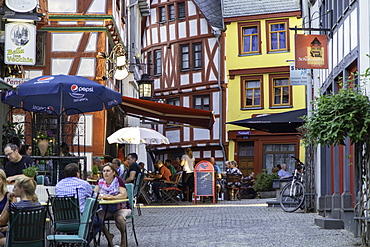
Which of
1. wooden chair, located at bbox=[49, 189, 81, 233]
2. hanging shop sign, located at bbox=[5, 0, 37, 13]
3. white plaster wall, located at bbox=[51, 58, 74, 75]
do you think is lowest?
wooden chair, located at bbox=[49, 189, 81, 233]

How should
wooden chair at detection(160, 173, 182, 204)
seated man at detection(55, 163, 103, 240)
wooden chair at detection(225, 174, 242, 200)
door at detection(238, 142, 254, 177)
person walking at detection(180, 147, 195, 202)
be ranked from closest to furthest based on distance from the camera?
seated man at detection(55, 163, 103, 240) → wooden chair at detection(160, 173, 182, 204) → person walking at detection(180, 147, 195, 202) → wooden chair at detection(225, 174, 242, 200) → door at detection(238, 142, 254, 177)

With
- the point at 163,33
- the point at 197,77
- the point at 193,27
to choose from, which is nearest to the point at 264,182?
the point at 197,77

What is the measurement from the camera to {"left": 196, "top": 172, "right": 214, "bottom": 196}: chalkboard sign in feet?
72.1

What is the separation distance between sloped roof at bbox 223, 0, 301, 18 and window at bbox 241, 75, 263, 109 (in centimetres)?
324

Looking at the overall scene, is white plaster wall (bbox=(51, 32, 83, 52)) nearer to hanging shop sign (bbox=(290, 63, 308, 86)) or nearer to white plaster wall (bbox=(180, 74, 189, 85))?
hanging shop sign (bbox=(290, 63, 308, 86))

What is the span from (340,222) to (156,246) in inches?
154

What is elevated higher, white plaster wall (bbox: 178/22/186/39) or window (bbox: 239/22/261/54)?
white plaster wall (bbox: 178/22/186/39)

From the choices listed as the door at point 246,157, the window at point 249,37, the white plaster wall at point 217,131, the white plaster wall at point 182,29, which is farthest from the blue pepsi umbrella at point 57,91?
the white plaster wall at point 182,29

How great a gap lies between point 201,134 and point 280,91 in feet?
15.1

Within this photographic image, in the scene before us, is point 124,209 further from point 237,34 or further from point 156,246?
point 237,34

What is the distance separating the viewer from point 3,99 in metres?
14.9

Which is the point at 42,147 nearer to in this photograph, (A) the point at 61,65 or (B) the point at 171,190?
(A) the point at 61,65

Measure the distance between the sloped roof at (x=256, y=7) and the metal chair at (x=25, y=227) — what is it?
29687 millimetres

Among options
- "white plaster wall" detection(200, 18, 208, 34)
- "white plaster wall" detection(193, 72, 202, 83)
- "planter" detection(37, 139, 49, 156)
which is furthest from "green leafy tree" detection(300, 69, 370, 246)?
"white plaster wall" detection(200, 18, 208, 34)
